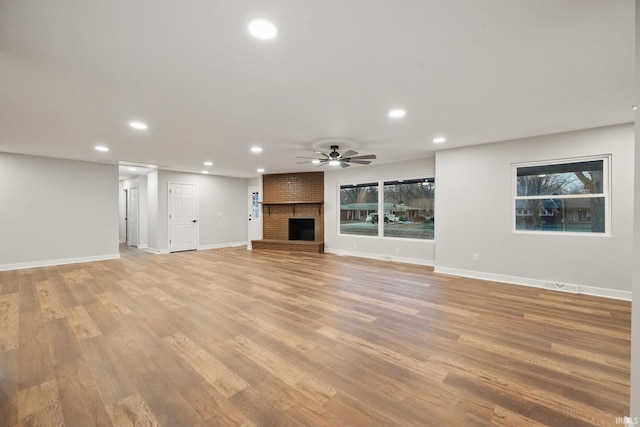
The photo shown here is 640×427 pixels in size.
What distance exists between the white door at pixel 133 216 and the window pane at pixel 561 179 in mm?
10620

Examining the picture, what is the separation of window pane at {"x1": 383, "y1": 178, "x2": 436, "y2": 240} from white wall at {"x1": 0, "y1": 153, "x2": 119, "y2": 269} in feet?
23.4

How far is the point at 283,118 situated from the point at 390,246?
442 centimetres

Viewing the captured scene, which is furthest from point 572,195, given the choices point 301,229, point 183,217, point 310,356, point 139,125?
point 183,217

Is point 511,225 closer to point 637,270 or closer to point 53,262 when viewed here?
→ point 637,270

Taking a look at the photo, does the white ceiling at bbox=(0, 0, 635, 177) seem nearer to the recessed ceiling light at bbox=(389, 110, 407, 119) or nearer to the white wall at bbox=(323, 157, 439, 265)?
the recessed ceiling light at bbox=(389, 110, 407, 119)

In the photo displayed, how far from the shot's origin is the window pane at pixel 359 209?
704 cm

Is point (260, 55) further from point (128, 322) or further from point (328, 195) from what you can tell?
point (328, 195)

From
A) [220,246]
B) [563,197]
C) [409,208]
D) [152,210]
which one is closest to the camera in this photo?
[563,197]

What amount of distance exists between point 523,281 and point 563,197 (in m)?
1.47

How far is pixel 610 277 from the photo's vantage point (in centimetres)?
369

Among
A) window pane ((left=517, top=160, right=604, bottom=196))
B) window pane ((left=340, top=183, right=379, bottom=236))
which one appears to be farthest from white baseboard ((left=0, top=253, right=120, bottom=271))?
window pane ((left=517, top=160, right=604, bottom=196))

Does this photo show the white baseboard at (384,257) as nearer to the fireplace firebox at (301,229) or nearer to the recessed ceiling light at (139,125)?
the fireplace firebox at (301,229)

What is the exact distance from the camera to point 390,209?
6730 mm

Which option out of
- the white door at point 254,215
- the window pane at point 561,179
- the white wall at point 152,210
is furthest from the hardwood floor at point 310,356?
the white door at point 254,215
